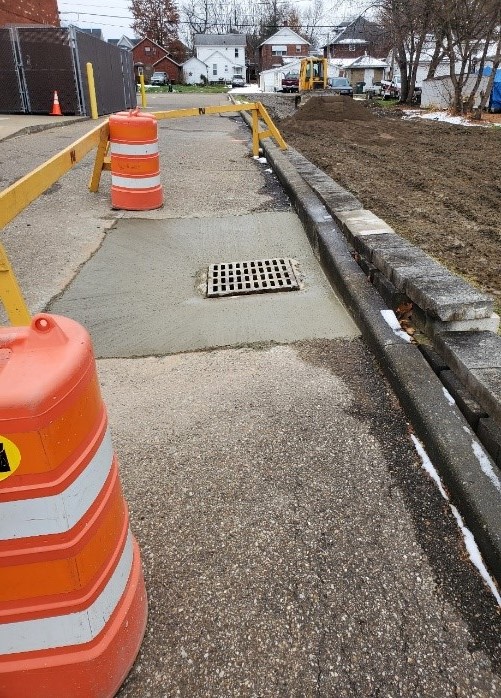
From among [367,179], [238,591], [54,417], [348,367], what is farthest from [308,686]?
[367,179]

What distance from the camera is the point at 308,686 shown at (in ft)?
5.44

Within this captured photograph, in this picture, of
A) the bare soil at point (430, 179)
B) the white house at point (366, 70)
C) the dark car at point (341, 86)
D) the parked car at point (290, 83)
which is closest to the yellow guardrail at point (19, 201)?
the bare soil at point (430, 179)

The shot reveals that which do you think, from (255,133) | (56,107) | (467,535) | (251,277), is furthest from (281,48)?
(467,535)

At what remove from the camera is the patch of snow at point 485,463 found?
7.32 feet

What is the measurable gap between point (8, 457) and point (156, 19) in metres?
102

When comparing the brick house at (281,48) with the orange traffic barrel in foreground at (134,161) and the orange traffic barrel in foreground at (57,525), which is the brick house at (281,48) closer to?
the orange traffic barrel in foreground at (134,161)

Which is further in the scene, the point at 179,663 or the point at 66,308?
the point at 66,308

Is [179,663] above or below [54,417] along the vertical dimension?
below

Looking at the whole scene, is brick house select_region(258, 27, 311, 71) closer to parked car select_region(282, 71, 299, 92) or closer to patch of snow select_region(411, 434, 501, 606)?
parked car select_region(282, 71, 299, 92)

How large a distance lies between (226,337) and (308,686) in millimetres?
2528

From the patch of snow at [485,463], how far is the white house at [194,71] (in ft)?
297

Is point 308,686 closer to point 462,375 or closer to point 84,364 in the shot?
point 84,364

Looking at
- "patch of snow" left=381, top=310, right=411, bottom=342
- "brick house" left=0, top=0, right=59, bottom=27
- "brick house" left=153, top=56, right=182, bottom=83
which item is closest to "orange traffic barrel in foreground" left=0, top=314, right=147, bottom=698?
"patch of snow" left=381, top=310, right=411, bottom=342

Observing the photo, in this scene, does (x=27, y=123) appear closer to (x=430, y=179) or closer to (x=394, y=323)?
(x=430, y=179)
